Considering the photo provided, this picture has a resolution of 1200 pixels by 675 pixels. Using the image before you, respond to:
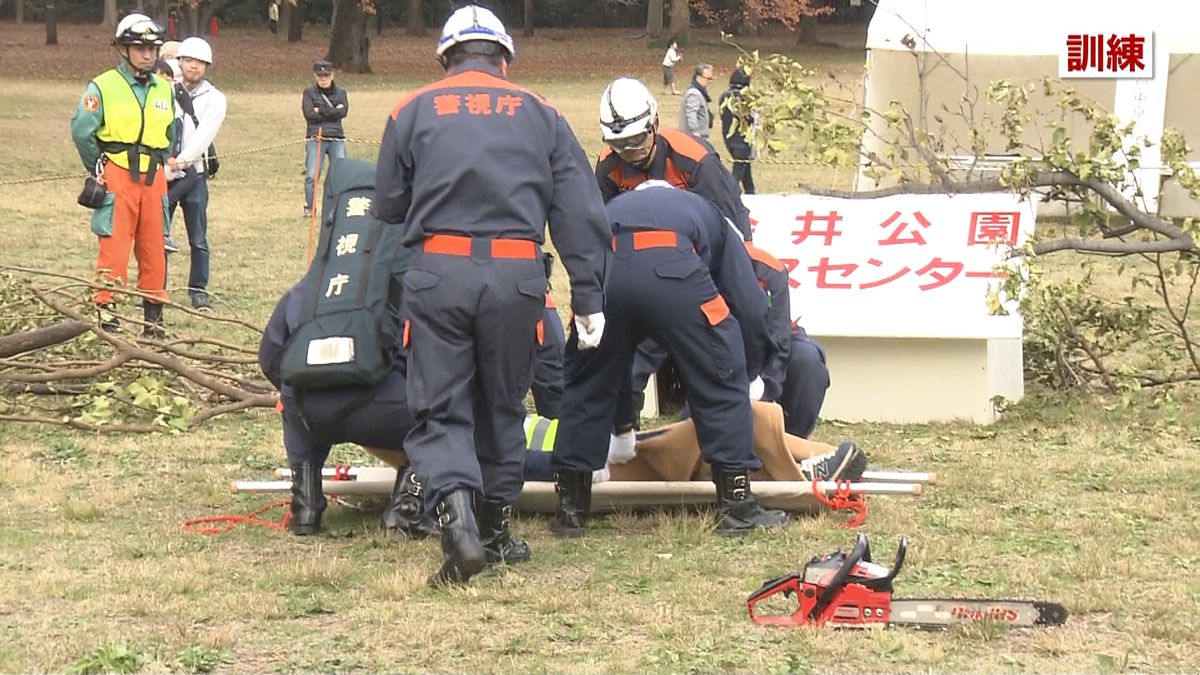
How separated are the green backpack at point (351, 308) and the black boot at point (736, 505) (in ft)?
4.34

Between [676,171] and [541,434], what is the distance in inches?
57.0

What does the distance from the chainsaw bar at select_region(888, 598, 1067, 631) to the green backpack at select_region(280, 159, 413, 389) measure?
213cm

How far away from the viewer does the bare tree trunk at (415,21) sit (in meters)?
58.9

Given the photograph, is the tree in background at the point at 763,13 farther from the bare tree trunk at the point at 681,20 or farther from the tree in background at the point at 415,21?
the tree in background at the point at 415,21

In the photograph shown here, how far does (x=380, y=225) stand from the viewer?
6207mm

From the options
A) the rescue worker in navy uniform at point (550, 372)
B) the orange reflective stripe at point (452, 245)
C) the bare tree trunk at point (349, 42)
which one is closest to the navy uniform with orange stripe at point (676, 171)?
the rescue worker in navy uniform at point (550, 372)

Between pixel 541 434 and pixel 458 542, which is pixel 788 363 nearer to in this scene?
pixel 541 434

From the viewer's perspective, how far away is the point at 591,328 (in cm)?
571

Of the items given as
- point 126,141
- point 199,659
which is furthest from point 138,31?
point 199,659

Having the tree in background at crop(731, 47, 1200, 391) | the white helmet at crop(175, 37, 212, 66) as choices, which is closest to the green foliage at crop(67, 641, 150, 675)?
the tree in background at crop(731, 47, 1200, 391)

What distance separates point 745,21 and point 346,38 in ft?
54.0

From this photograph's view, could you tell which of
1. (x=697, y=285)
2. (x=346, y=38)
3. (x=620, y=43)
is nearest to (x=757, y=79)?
(x=697, y=285)

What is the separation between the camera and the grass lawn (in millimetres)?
4832

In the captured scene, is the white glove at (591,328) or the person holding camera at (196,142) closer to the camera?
the white glove at (591,328)
